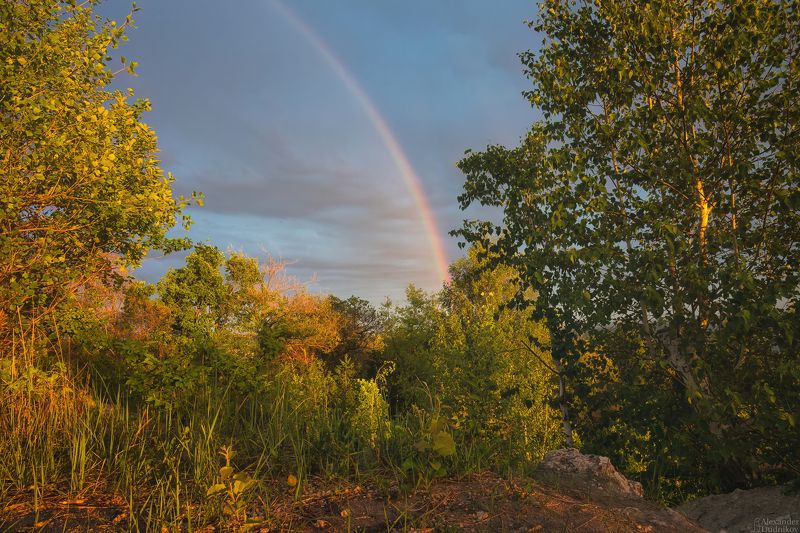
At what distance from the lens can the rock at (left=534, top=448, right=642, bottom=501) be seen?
13.1 feet

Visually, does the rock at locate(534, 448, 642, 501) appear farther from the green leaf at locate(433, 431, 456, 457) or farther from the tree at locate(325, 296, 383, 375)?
the tree at locate(325, 296, 383, 375)

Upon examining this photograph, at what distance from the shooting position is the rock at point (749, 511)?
4863 mm

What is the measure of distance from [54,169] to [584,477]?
8.40m

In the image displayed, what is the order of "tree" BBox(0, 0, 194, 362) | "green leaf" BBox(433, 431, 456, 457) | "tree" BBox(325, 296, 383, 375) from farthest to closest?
"tree" BBox(325, 296, 383, 375) < "tree" BBox(0, 0, 194, 362) < "green leaf" BBox(433, 431, 456, 457)

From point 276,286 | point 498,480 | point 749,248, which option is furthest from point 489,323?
point 276,286

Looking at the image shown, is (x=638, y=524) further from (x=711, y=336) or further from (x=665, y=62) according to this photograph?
→ (x=665, y=62)

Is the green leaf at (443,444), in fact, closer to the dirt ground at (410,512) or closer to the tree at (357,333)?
the dirt ground at (410,512)

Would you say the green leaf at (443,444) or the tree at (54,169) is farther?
the tree at (54,169)

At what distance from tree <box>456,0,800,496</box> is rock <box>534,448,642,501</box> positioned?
2.17 m

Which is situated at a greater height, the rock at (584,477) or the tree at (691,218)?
the tree at (691,218)

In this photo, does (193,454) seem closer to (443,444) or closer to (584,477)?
(443,444)

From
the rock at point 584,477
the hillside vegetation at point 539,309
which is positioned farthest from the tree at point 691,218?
the rock at point 584,477

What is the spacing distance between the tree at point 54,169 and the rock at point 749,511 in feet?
27.3

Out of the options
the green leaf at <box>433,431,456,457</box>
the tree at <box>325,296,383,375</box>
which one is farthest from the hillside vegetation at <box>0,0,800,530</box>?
the tree at <box>325,296,383,375</box>
